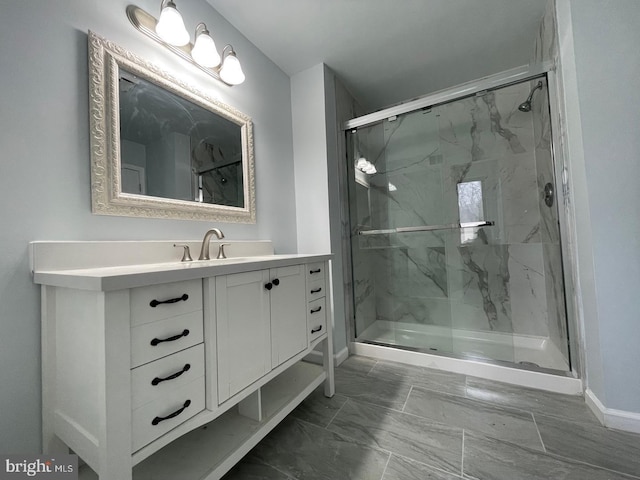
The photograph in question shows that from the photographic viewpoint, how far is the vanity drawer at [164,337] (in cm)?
63

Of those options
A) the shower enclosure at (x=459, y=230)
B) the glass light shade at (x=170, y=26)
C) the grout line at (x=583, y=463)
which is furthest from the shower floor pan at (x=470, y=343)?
the glass light shade at (x=170, y=26)

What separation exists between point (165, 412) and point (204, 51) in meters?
1.57

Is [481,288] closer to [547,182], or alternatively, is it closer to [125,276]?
[547,182]

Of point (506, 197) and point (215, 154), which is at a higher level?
point (215, 154)

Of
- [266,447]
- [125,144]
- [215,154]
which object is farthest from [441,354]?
[125,144]

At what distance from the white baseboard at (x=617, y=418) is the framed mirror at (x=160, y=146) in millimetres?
2024

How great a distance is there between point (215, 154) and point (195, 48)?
0.51 meters

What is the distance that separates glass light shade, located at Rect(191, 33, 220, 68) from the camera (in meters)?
1.27

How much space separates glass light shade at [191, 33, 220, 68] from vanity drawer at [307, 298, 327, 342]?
1.37 m

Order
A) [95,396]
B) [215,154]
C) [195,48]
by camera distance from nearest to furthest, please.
Result: 1. [95,396]
2. [195,48]
3. [215,154]

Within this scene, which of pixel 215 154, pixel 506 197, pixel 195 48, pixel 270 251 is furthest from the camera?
pixel 506 197

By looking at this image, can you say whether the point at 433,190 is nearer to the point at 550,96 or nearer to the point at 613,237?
the point at 550,96

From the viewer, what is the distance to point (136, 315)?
2.07ft

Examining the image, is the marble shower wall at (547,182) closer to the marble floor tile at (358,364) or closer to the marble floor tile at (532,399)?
the marble floor tile at (532,399)
